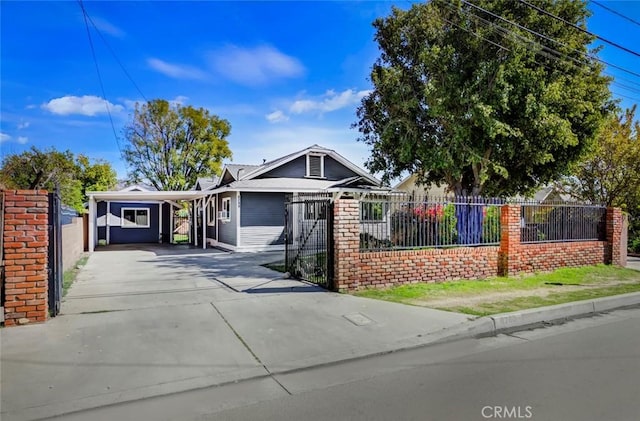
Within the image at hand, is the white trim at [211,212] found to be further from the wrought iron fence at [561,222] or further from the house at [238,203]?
the wrought iron fence at [561,222]

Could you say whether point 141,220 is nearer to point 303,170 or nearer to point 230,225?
point 230,225

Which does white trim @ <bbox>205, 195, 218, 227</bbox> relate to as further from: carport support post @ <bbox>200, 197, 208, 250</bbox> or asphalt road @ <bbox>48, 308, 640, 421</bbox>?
asphalt road @ <bbox>48, 308, 640, 421</bbox>

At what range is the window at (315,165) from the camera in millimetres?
20125

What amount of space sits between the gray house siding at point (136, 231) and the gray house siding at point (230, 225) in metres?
7.27

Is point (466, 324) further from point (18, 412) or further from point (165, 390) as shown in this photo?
point (18, 412)

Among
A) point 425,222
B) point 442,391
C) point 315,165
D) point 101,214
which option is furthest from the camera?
point 101,214

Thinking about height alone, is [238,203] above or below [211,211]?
above

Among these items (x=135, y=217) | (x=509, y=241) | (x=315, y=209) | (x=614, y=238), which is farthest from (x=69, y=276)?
(x=614, y=238)

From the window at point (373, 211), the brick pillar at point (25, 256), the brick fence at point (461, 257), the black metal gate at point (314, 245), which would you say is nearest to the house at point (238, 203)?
the black metal gate at point (314, 245)

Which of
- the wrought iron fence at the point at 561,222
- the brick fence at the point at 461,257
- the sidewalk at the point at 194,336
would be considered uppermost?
the wrought iron fence at the point at 561,222

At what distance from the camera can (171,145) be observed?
35.5 meters

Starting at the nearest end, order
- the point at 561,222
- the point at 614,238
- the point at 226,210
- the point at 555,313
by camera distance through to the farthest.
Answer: the point at 555,313 → the point at 561,222 → the point at 614,238 → the point at 226,210

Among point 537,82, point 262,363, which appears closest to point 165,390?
point 262,363

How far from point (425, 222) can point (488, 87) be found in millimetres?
5813
